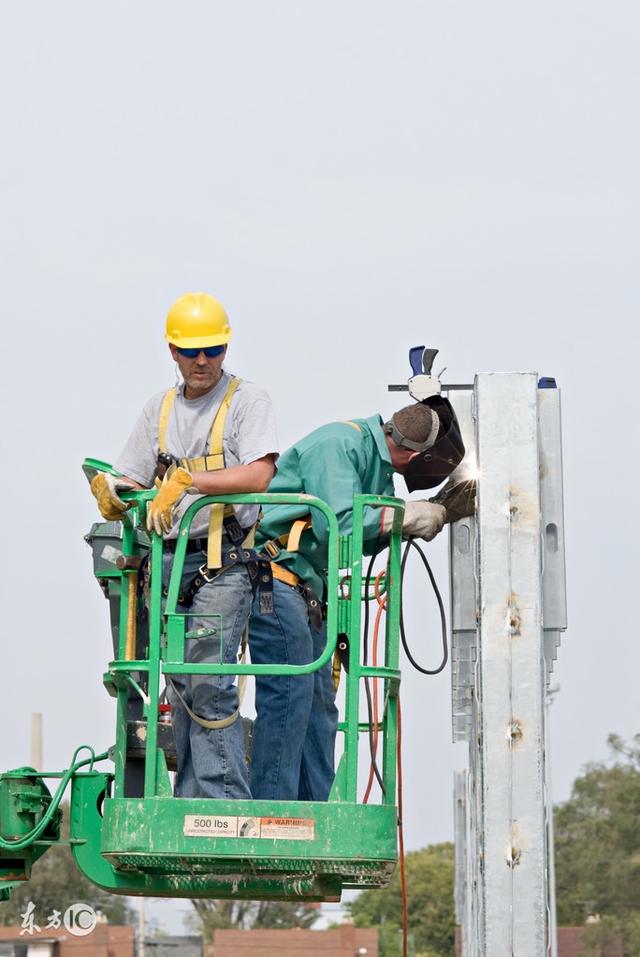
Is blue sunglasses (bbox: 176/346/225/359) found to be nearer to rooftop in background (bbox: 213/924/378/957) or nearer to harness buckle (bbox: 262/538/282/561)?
harness buckle (bbox: 262/538/282/561)

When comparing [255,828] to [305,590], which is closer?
[255,828]

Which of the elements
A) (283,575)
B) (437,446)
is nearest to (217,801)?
(283,575)

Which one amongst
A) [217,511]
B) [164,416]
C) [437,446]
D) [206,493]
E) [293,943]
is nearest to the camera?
[206,493]

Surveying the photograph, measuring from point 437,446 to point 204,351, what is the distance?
3.86 feet

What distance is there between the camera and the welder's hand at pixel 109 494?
740 cm

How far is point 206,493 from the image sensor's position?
23.2 feet

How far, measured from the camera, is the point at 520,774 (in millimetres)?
6637

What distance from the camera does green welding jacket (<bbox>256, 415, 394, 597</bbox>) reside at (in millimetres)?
7516

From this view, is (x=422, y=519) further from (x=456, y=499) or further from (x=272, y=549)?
(x=272, y=549)

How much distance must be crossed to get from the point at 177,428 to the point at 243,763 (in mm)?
1503

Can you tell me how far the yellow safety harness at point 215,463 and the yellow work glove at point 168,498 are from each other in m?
0.16

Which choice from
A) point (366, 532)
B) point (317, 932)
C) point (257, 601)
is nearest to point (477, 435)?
point (366, 532)

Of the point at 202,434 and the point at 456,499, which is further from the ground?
the point at 202,434
